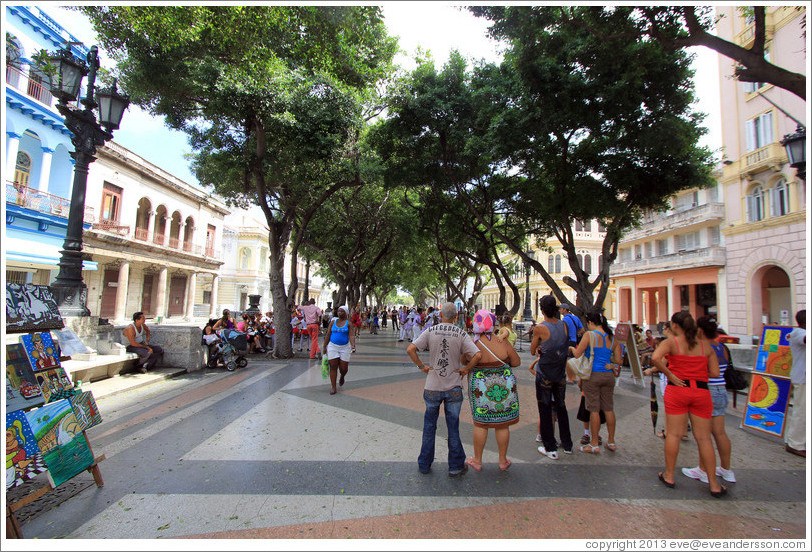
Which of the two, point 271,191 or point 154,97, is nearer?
point 154,97

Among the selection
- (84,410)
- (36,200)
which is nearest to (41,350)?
(84,410)

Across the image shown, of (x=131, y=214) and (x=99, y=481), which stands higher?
(x=131, y=214)

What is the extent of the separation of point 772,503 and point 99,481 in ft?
19.1

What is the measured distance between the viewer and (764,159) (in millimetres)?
15703

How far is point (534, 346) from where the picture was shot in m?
4.50

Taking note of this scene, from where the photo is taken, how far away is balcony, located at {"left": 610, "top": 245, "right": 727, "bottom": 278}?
2105 cm

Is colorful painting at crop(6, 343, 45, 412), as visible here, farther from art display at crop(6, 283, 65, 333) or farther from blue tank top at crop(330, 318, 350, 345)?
blue tank top at crop(330, 318, 350, 345)

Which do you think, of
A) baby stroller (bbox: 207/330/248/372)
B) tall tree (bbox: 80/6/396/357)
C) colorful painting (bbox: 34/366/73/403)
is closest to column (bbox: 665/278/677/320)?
tall tree (bbox: 80/6/396/357)

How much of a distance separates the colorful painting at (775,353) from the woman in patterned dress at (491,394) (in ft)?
12.8

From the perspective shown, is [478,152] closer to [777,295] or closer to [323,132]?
[323,132]

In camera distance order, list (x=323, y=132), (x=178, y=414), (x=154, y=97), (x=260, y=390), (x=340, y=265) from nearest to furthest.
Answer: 1. (x=178, y=414)
2. (x=260, y=390)
3. (x=323, y=132)
4. (x=154, y=97)
5. (x=340, y=265)

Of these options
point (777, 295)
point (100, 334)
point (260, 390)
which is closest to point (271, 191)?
point (100, 334)

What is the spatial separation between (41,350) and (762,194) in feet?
73.3

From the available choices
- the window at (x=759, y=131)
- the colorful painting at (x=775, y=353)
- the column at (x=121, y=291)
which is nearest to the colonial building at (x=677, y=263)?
the window at (x=759, y=131)
